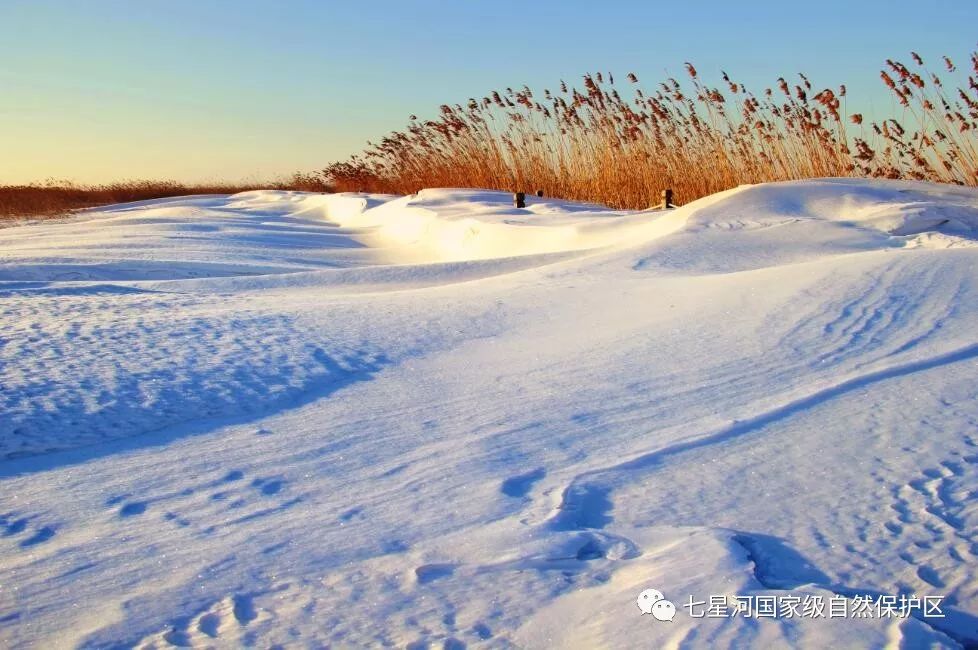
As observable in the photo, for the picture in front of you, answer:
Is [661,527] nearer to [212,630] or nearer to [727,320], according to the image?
[212,630]

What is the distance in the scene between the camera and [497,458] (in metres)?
1.16

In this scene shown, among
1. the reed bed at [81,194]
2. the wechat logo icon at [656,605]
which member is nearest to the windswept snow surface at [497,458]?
the wechat logo icon at [656,605]

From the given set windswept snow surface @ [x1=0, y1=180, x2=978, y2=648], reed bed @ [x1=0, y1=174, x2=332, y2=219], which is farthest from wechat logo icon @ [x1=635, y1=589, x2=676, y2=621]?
reed bed @ [x1=0, y1=174, x2=332, y2=219]

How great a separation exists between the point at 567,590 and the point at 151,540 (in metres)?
0.48

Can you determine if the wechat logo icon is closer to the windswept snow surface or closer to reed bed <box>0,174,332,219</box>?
the windswept snow surface

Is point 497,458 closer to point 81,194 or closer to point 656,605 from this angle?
point 656,605

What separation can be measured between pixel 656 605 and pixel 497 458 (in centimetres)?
37

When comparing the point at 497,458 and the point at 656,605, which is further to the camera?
the point at 497,458

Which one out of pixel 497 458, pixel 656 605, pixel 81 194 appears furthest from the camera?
pixel 81 194

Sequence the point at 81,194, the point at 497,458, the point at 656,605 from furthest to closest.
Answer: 1. the point at 81,194
2. the point at 497,458
3. the point at 656,605

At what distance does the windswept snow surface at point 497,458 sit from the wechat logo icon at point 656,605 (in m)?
0.01

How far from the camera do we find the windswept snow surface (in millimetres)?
843

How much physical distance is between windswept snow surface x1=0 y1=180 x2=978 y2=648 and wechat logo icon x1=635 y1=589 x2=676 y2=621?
11mm

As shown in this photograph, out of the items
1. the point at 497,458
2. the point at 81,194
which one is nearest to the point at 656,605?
the point at 497,458
